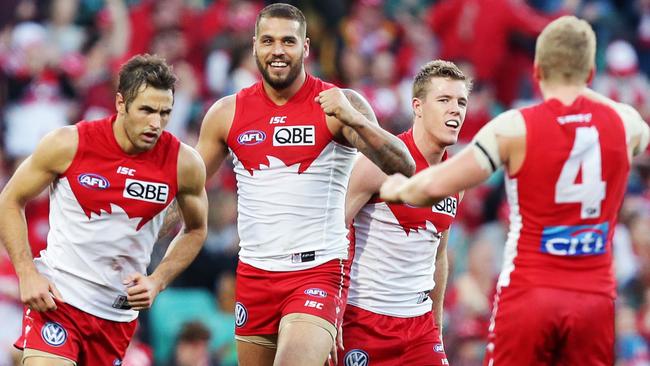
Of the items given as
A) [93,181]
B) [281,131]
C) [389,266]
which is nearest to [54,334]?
[93,181]

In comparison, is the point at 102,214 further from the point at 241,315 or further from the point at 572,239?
the point at 572,239

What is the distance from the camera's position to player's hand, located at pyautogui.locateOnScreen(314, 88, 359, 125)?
8008 millimetres

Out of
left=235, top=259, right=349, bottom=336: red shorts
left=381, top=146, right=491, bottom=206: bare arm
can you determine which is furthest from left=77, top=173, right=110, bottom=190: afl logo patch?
left=381, top=146, right=491, bottom=206: bare arm

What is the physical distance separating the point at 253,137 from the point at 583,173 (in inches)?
99.7

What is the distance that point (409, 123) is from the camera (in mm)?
16594

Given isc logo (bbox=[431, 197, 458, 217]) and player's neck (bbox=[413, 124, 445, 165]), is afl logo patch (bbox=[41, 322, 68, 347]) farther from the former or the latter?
player's neck (bbox=[413, 124, 445, 165])

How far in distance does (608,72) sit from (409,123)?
384 cm

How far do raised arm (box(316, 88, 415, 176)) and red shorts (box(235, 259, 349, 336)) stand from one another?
0.78 m

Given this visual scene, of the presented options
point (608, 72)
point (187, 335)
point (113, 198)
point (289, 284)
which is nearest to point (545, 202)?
point (289, 284)

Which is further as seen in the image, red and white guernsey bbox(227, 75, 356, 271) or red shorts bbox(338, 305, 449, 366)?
red shorts bbox(338, 305, 449, 366)

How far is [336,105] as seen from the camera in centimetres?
801

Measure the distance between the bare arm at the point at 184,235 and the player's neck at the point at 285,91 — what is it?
674mm

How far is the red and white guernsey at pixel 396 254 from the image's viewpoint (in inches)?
354

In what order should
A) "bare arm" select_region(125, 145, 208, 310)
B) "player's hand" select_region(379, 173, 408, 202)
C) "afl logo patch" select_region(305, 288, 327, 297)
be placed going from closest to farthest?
1. "player's hand" select_region(379, 173, 408, 202)
2. "bare arm" select_region(125, 145, 208, 310)
3. "afl logo patch" select_region(305, 288, 327, 297)
